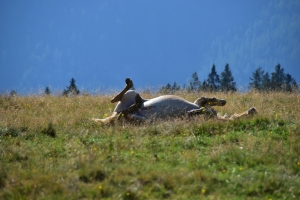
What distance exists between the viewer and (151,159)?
7.54 m

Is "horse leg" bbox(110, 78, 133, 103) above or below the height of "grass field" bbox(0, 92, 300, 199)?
above

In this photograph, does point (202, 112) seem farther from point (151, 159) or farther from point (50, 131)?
point (50, 131)

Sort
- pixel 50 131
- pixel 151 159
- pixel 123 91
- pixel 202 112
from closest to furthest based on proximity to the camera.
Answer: pixel 151 159, pixel 50 131, pixel 202 112, pixel 123 91

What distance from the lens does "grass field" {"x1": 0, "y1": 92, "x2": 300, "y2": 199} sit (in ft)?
20.6

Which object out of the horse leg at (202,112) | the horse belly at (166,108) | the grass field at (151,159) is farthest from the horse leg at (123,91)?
the horse leg at (202,112)

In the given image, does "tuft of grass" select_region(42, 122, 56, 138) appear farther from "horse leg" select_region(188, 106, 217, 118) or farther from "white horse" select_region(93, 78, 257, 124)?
"horse leg" select_region(188, 106, 217, 118)

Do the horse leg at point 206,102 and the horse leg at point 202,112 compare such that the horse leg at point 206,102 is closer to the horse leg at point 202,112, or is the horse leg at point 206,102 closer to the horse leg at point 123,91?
the horse leg at point 202,112

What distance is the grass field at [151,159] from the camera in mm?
6285

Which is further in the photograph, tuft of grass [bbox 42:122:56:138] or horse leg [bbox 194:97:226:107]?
horse leg [bbox 194:97:226:107]

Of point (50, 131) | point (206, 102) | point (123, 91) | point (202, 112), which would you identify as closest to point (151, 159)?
point (50, 131)

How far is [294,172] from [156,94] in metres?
9.50

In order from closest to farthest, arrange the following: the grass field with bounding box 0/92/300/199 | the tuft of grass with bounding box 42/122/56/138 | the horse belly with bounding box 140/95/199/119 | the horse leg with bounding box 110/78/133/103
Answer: the grass field with bounding box 0/92/300/199 → the tuft of grass with bounding box 42/122/56/138 → the horse belly with bounding box 140/95/199/119 → the horse leg with bounding box 110/78/133/103

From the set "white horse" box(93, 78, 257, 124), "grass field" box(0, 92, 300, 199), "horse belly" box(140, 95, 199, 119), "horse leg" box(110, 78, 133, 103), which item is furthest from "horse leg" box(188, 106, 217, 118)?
"horse leg" box(110, 78, 133, 103)

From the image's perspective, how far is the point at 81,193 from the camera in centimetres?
621
